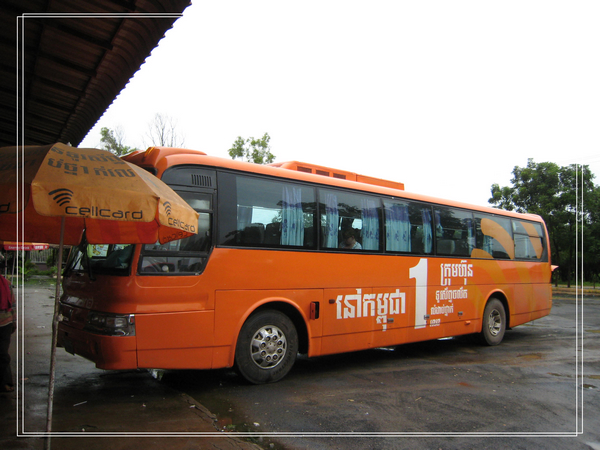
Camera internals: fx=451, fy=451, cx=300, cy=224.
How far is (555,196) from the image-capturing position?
27969 millimetres

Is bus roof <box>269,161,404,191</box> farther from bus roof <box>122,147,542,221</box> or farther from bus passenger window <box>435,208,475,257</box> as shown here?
bus passenger window <box>435,208,475,257</box>

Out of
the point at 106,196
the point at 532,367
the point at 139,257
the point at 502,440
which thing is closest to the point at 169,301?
the point at 139,257

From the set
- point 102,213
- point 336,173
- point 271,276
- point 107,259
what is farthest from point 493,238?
point 102,213

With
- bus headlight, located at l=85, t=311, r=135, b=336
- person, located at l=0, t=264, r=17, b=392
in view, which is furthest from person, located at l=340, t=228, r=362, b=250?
person, located at l=0, t=264, r=17, b=392

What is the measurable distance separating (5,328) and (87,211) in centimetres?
319

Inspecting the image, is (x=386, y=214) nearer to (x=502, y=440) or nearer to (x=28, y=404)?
(x=502, y=440)

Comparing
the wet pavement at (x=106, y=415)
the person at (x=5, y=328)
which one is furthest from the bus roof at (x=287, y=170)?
the wet pavement at (x=106, y=415)

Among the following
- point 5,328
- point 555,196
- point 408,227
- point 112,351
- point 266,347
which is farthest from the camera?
point 555,196

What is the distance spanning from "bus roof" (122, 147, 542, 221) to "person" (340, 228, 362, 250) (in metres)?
0.76

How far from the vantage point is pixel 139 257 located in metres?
5.12

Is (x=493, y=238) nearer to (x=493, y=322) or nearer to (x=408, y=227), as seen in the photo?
(x=493, y=322)

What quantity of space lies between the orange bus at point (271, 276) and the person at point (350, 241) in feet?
0.08

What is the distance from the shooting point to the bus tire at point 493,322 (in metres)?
10.1

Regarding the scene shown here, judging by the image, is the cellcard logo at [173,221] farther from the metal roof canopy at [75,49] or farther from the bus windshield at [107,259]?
the metal roof canopy at [75,49]
